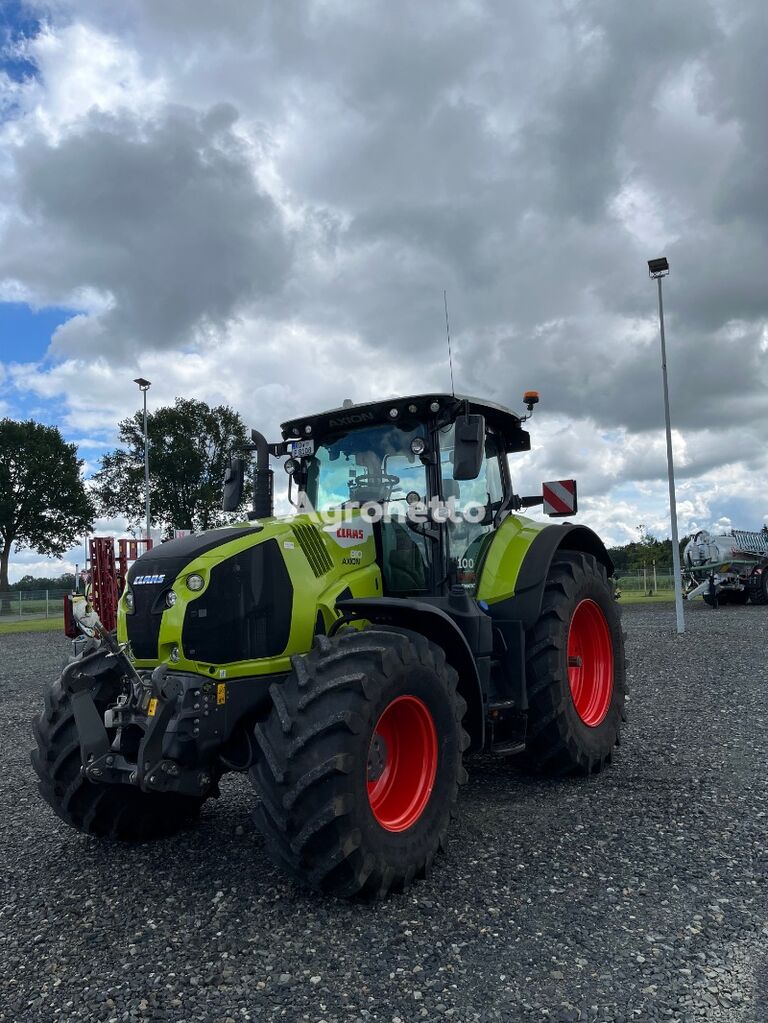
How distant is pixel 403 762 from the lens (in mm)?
4406

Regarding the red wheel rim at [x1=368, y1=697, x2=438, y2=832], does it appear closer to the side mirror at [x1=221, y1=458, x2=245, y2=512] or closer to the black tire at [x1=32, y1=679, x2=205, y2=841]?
the black tire at [x1=32, y1=679, x2=205, y2=841]

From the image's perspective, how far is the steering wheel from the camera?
17.5ft

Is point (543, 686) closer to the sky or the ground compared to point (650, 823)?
closer to the sky

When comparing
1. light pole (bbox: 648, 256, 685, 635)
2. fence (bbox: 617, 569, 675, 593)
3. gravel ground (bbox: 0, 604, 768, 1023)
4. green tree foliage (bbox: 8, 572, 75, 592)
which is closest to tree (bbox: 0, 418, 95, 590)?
green tree foliage (bbox: 8, 572, 75, 592)

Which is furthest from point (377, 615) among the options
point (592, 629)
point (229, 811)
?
point (592, 629)

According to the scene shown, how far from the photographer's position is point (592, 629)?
6.66 metres

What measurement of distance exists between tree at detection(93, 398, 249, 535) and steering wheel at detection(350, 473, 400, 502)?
34.1 m

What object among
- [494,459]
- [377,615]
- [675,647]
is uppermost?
[494,459]

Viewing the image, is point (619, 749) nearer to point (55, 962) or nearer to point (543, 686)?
point (543, 686)

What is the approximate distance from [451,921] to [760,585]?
80.3ft

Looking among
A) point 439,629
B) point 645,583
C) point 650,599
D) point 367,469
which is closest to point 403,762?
point 439,629

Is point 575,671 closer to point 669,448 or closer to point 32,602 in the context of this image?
point 669,448

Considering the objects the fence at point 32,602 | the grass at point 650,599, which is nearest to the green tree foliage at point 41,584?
the fence at point 32,602

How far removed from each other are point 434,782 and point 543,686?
4.97 ft
